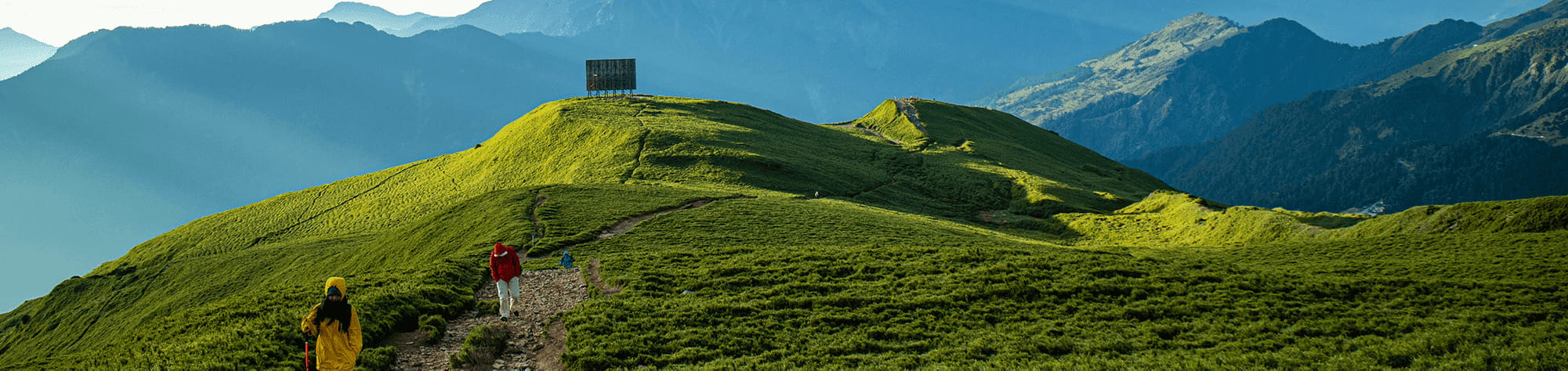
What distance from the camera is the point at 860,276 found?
31250 millimetres

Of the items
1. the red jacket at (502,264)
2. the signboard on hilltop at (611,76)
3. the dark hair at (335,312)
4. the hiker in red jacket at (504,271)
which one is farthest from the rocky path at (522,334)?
the signboard on hilltop at (611,76)

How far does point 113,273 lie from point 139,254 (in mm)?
8051

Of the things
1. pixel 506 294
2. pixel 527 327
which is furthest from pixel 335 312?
pixel 506 294

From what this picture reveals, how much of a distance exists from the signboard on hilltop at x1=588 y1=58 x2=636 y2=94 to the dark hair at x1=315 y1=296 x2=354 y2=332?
380ft

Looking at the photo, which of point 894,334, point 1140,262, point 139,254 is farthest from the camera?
point 139,254

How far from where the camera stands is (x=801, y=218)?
168ft

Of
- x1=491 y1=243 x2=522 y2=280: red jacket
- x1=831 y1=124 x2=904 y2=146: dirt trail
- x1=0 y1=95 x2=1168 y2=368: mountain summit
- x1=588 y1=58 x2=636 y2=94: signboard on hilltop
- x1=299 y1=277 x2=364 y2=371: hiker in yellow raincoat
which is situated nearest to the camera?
x1=299 y1=277 x2=364 y2=371: hiker in yellow raincoat

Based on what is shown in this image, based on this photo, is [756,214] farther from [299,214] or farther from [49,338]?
[299,214]

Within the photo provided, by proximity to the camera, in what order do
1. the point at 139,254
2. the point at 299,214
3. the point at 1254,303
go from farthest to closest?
the point at 299,214 → the point at 139,254 → the point at 1254,303

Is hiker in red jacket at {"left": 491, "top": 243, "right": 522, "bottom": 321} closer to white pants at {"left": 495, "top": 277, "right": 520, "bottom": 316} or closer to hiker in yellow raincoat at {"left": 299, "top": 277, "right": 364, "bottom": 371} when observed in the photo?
white pants at {"left": 495, "top": 277, "right": 520, "bottom": 316}

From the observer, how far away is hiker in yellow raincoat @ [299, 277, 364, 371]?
16.6 metres

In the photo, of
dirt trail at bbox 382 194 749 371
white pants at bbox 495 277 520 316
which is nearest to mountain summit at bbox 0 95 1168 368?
dirt trail at bbox 382 194 749 371

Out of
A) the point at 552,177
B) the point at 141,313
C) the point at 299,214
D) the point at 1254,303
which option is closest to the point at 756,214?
the point at 1254,303

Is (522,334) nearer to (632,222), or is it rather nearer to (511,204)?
(632,222)
